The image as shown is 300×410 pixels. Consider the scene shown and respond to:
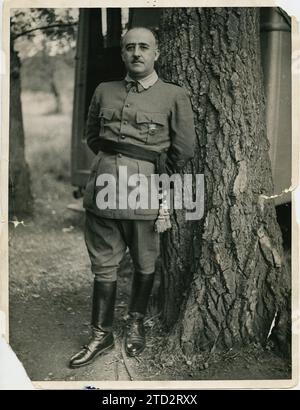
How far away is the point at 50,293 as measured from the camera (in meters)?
2.41

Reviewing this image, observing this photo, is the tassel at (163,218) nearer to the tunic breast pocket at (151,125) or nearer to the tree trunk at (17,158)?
the tunic breast pocket at (151,125)

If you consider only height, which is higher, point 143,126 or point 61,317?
point 143,126

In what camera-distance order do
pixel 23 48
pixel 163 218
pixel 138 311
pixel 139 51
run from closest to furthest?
pixel 139 51 < pixel 163 218 < pixel 138 311 < pixel 23 48

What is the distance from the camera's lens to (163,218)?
210 centimetres

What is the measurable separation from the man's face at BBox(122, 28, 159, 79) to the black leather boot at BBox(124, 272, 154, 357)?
0.93m

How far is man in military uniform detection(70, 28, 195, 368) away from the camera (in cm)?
204

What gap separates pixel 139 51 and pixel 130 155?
17.5 inches

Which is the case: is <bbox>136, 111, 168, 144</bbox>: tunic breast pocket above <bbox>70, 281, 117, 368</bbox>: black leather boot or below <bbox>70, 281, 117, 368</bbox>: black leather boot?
above

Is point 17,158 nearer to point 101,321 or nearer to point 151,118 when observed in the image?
point 151,118

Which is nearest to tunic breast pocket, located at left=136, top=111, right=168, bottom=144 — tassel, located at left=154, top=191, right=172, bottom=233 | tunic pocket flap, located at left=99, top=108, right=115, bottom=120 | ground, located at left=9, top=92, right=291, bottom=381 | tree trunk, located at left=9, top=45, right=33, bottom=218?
tunic pocket flap, located at left=99, top=108, right=115, bottom=120

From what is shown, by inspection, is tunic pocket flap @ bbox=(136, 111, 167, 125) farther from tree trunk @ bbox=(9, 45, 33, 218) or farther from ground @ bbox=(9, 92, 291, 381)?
ground @ bbox=(9, 92, 291, 381)

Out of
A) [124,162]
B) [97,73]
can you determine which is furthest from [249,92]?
[97,73]

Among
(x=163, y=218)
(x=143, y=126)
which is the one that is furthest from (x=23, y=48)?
(x=163, y=218)

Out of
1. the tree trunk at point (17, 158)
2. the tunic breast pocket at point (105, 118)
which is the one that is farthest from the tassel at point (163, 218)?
the tree trunk at point (17, 158)
